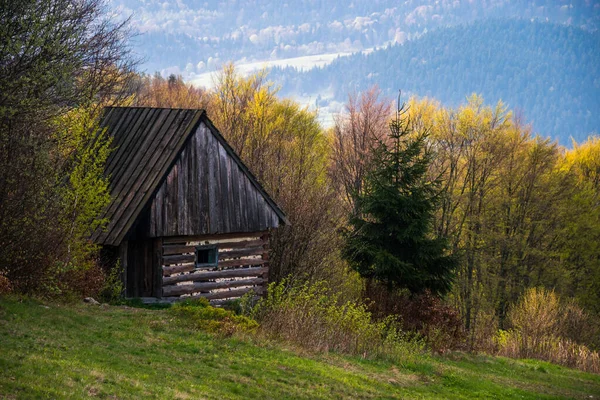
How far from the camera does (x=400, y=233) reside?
2253cm

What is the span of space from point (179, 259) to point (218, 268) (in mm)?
1589

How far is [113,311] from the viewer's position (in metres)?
16.9

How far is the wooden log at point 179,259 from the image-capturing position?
21.1 m

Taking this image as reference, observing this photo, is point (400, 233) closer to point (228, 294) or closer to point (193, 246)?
point (228, 294)

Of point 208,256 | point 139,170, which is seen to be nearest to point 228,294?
point 208,256

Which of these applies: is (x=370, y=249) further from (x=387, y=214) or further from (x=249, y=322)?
(x=249, y=322)

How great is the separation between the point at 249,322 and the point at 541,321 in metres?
16.9

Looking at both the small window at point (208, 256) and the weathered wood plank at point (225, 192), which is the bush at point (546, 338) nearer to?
the small window at point (208, 256)

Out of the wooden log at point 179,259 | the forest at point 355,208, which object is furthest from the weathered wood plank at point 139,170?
the wooden log at point 179,259

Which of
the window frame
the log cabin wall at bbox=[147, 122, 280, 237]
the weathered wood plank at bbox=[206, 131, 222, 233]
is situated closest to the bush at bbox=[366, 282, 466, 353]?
the log cabin wall at bbox=[147, 122, 280, 237]

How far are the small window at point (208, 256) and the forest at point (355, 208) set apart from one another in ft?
5.87

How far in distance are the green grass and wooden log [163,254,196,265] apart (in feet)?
10.5

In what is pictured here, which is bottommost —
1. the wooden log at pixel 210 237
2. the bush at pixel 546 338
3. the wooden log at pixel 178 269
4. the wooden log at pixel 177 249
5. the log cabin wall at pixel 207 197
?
the bush at pixel 546 338

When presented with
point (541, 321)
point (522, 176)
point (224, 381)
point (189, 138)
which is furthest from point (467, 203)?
point (224, 381)
